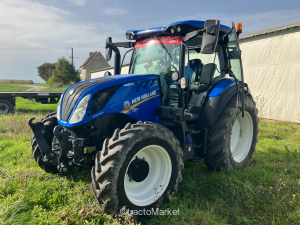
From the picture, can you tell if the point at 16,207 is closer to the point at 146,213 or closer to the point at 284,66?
the point at 146,213

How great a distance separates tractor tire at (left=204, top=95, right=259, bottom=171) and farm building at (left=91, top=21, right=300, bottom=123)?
200 inches

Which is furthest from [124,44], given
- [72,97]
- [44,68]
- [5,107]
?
[44,68]

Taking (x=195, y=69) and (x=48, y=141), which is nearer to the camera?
(x=48, y=141)

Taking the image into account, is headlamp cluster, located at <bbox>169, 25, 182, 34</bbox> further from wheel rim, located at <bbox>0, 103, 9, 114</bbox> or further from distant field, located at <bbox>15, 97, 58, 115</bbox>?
wheel rim, located at <bbox>0, 103, 9, 114</bbox>

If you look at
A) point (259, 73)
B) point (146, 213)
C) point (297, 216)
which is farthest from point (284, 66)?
point (146, 213)

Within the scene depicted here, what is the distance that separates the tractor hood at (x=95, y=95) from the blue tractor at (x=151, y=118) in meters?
0.01

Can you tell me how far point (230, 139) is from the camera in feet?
13.5

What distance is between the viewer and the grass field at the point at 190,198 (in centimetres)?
260

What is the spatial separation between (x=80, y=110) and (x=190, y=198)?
1.86m

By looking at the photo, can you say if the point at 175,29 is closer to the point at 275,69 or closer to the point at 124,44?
the point at 124,44

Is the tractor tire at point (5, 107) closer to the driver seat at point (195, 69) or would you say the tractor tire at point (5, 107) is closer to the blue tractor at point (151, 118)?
the blue tractor at point (151, 118)

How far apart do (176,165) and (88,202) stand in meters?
1.23

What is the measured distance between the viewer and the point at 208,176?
12.1 ft

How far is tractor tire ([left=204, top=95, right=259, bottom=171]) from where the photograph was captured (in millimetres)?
3713
